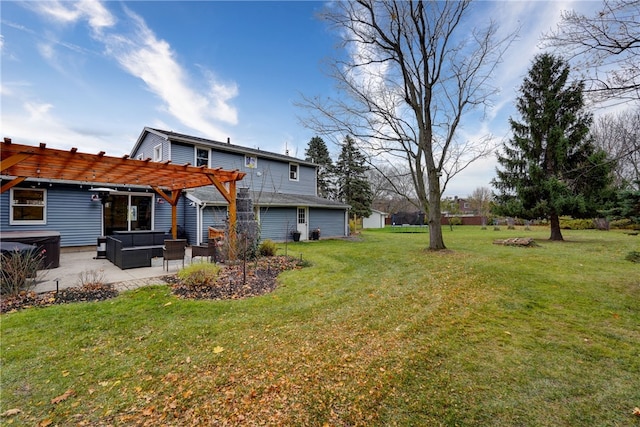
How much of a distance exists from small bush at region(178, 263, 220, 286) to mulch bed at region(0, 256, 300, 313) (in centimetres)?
9

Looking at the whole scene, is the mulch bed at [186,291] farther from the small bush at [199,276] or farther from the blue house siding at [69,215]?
the blue house siding at [69,215]

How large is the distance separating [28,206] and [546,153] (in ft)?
77.1

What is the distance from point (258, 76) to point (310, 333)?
11.1 meters

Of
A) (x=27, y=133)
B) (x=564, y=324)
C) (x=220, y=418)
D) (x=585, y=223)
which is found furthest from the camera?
(x=585, y=223)

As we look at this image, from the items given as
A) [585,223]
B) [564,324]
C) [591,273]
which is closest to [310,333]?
[564,324]

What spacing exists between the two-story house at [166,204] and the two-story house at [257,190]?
4 cm

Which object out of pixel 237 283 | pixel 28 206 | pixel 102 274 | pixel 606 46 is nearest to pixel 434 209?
pixel 606 46

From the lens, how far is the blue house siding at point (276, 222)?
1391cm

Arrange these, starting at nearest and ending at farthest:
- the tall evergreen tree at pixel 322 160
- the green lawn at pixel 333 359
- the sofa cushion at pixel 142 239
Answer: the green lawn at pixel 333 359 → the sofa cushion at pixel 142 239 → the tall evergreen tree at pixel 322 160

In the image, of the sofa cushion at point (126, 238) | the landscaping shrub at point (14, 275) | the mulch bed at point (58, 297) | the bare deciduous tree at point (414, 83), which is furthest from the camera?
the bare deciduous tree at point (414, 83)

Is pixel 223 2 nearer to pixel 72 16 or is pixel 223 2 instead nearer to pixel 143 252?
pixel 72 16

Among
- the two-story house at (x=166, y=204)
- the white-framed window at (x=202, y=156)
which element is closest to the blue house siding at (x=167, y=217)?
the two-story house at (x=166, y=204)

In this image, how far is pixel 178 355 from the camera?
3109mm

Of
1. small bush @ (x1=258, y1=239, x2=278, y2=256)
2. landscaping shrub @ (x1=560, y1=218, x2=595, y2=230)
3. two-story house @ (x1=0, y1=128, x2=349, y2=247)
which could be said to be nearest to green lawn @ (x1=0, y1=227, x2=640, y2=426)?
small bush @ (x1=258, y1=239, x2=278, y2=256)
